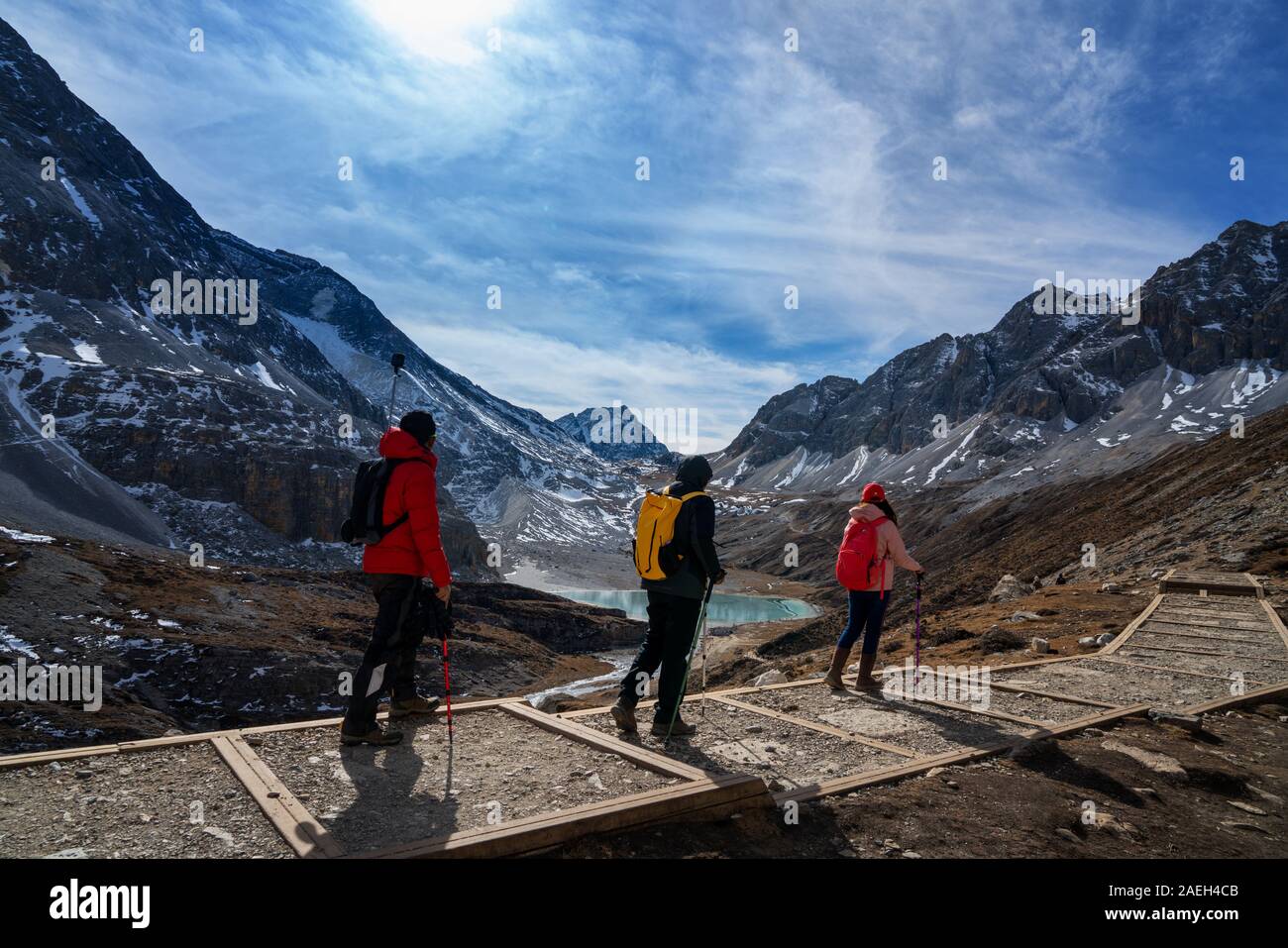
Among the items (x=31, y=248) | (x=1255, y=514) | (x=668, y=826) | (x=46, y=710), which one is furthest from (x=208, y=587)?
(x=31, y=248)

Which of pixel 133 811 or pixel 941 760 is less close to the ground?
pixel 133 811

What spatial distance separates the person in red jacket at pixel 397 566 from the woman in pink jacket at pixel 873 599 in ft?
16.9

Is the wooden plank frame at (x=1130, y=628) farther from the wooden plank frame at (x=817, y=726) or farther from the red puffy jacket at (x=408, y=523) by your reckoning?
the red puffy jacket at (x=408, y=523)

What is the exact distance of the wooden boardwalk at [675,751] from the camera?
455cm


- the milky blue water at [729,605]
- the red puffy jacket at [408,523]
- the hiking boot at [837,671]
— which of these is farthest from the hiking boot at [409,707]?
the milky blue water at [729,605]

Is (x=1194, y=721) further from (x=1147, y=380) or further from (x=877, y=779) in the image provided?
(x=1147, y=380)

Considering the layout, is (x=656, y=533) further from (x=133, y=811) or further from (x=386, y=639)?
(x=133, y=811)

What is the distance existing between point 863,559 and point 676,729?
3647mm

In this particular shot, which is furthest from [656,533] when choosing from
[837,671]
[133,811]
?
[133,811]

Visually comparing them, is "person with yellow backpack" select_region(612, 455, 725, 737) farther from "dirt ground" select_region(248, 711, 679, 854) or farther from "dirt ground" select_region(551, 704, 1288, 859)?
"dirt ground" select_region(551, 704, 1288, 859)

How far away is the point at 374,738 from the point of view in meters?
6.41
